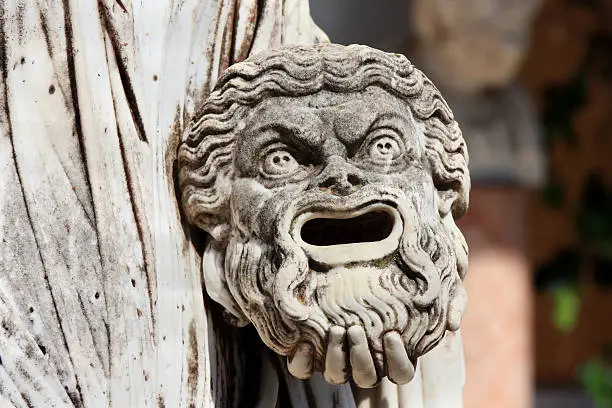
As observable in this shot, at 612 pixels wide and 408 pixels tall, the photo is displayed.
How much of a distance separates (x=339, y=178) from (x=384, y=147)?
6cm

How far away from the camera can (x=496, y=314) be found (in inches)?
123

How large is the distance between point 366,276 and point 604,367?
2671 millimetres

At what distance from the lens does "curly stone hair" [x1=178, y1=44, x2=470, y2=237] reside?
1237mm

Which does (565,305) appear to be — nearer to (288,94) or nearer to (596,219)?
(596,219)

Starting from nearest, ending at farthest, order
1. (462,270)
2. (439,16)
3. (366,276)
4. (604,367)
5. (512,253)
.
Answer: (366,276) → (462,270) → (439,16) → (512,253) → (604,367)

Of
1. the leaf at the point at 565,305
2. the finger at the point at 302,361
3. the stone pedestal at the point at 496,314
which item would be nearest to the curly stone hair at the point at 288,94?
the finger at the point at 302,361

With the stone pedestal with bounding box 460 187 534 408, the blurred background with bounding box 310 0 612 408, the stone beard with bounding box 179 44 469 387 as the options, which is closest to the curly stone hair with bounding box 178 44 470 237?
the stone beard with bounding box 179 44 469 387

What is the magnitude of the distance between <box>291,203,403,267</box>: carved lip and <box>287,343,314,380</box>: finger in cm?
8

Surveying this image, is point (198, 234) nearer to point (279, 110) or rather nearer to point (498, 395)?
point (279, 110)

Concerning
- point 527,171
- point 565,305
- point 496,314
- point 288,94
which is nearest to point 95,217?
point 288,94

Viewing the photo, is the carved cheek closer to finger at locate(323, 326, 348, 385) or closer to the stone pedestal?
finger at locate(323, 326, 348, 385)

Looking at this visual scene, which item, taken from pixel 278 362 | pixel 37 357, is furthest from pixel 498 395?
pixel 37 357

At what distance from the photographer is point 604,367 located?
3.69 m

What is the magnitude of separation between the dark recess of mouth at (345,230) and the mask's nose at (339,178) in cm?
4
